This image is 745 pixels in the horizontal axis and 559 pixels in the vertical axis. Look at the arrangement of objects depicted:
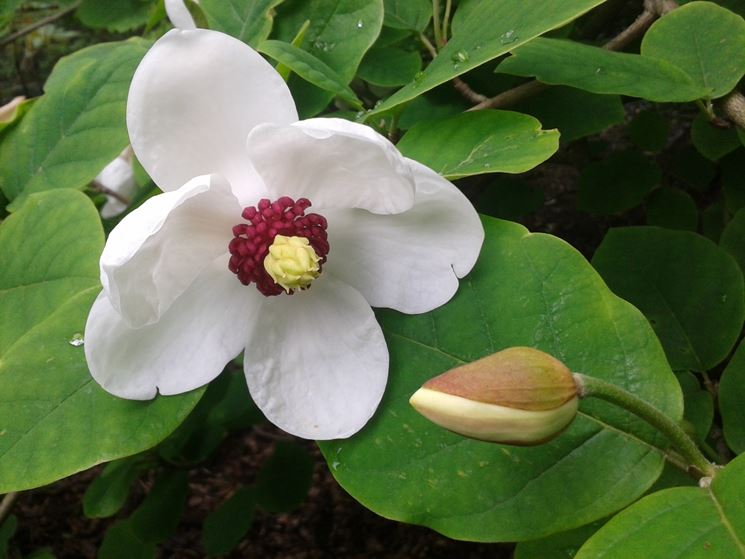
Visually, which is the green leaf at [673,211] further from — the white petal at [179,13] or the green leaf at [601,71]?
the white petal at [179,13]

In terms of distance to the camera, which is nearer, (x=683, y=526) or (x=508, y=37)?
(x=683, y=526)

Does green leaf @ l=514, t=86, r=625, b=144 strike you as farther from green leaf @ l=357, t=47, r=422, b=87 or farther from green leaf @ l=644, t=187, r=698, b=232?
green leaf @ l=644, t=187, r=698, b=232

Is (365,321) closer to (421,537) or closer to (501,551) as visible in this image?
(501,551)

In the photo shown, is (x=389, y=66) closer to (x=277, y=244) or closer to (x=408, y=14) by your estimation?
(x=408, y=14)

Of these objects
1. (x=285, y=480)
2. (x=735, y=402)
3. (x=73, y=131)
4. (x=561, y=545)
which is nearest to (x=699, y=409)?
(x=735, y=402)

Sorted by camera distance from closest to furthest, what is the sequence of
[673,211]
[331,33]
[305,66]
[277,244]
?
[277,244]
[305,66]
[331,33]
[673,211]

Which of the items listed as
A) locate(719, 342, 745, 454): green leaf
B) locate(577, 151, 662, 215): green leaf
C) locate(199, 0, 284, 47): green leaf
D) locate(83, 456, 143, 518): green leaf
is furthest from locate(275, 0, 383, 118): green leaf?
locate(83, 456, 143, 518): green leaf
